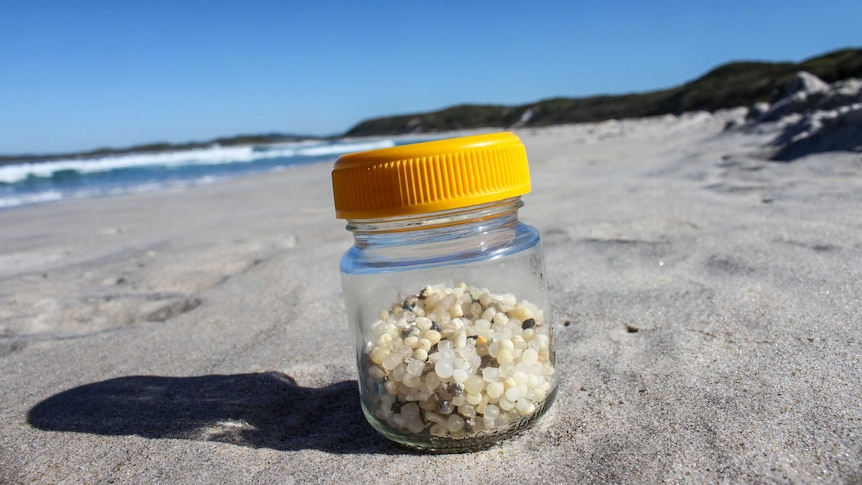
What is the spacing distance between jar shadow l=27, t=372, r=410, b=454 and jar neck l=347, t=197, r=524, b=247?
501 mm

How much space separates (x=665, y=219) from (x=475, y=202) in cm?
240

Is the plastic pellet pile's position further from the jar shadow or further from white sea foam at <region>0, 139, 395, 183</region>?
white sea foam at <region>0, 139, 395, 183</region>

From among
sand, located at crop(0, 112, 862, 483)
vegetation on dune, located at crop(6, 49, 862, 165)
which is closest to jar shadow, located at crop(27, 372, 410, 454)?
sand, located at crop(0, 112, 862, 483)

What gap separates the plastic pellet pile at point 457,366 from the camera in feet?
4.55

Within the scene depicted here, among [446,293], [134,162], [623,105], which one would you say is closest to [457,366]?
[446,293]

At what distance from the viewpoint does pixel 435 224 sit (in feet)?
4.81

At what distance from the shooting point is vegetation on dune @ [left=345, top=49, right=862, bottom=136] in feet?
93.0

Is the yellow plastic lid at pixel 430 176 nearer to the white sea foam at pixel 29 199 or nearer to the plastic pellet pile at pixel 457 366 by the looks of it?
the plastic pellet pile at pixel 457 366

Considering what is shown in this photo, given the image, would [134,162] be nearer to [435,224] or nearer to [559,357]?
[559,357]

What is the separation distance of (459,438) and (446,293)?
357mm

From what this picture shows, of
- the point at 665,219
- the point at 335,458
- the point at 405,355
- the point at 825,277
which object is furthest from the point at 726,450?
the point at 665,219

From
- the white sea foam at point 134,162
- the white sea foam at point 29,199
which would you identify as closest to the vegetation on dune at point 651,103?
the white sea foam at point 29,199

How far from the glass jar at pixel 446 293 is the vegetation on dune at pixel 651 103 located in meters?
15.2

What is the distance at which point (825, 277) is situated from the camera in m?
2.19
